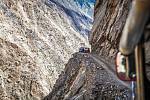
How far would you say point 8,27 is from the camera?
39500mm

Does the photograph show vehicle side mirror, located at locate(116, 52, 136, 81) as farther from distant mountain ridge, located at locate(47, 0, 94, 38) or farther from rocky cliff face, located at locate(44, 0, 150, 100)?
distant mountain ridge, located at locate(47, 0, 94, 38)

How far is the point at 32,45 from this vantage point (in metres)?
40.8

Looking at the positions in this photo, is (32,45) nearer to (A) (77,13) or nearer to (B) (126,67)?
(A) (77,13)

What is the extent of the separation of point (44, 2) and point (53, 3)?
11.4ft

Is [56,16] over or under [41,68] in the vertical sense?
over

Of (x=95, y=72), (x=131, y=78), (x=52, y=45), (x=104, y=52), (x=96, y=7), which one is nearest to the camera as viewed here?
(x=131, y=78)

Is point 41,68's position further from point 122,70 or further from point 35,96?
point 122,70

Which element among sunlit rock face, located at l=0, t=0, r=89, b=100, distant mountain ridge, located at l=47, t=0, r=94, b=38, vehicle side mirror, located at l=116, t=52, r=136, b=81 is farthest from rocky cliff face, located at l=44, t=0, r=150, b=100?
distant mountain ridge, located at l=47, t=0, r=94, b=38

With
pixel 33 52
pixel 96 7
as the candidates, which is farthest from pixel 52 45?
pixel 96 7

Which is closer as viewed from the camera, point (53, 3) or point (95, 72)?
point (95, 72)

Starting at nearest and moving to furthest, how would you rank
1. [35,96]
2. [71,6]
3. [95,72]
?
[95,72] → [35,96] → [71,6]

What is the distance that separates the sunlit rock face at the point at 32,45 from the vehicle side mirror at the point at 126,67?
29.9 metres

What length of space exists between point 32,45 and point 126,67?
38.5 meters

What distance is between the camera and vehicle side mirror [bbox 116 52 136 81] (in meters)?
2.76
